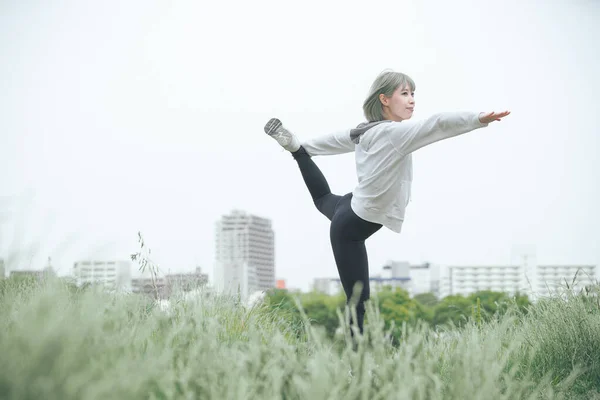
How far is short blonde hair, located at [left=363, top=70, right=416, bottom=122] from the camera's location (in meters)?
3.90

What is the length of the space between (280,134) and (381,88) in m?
0.65

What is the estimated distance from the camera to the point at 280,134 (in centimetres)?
400

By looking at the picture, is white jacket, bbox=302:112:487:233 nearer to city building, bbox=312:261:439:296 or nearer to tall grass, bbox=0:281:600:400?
tall grass, bbox=0:281:600:400

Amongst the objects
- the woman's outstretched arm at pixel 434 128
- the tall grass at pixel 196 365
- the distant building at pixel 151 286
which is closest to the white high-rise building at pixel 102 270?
the tall grass at pixel 196 365

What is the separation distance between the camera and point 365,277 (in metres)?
3.80

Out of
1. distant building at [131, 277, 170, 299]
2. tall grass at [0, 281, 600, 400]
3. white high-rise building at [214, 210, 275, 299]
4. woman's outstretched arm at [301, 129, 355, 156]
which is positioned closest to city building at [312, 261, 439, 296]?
white high-rise building at [214, 210, 275, 299]

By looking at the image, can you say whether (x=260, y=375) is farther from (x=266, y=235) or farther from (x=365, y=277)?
(x=266, y=235)

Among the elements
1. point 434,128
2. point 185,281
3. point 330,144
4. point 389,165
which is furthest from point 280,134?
point 185,281

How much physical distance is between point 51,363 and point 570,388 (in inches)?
118

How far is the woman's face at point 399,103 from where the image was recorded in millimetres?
3898

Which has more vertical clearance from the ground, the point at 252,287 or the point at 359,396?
the point at 252,287

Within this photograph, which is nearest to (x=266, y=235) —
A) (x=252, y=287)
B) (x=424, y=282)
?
(x=424, y=282)

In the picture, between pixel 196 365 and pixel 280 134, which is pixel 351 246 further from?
pixel 196 365

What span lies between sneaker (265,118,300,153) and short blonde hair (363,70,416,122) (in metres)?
0.47
